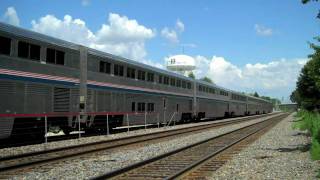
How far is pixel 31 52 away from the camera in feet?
59.7

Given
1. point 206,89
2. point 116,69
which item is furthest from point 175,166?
point 206,89

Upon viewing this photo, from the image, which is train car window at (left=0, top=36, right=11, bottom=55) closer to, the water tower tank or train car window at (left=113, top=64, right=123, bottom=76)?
train car window at (left=113, top=64, right=123, bottom=76)

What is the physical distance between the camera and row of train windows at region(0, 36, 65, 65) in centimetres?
1661

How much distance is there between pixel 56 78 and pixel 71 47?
2149mm

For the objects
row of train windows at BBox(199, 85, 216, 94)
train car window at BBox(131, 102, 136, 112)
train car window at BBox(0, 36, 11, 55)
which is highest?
row of train windows at BBox(199, 85, 216, 94)

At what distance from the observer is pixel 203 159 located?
47.1 feet

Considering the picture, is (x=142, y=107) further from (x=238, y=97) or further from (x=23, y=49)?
(x=238, y=97)

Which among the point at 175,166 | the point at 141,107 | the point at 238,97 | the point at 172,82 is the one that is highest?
the point at 238,97

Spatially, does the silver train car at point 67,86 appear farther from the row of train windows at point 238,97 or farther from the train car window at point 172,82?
the row of train windows at point 238,97

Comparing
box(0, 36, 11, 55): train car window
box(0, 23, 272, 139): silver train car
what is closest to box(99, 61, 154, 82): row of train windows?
box(0, 23, 272, 139): silver train car

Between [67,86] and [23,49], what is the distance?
3405 mm

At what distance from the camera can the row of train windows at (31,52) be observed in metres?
16.6

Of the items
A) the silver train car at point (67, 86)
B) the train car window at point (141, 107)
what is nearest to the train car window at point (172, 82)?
the silver train car at point (67, 86)

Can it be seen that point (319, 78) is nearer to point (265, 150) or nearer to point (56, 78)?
point (265, 150)
